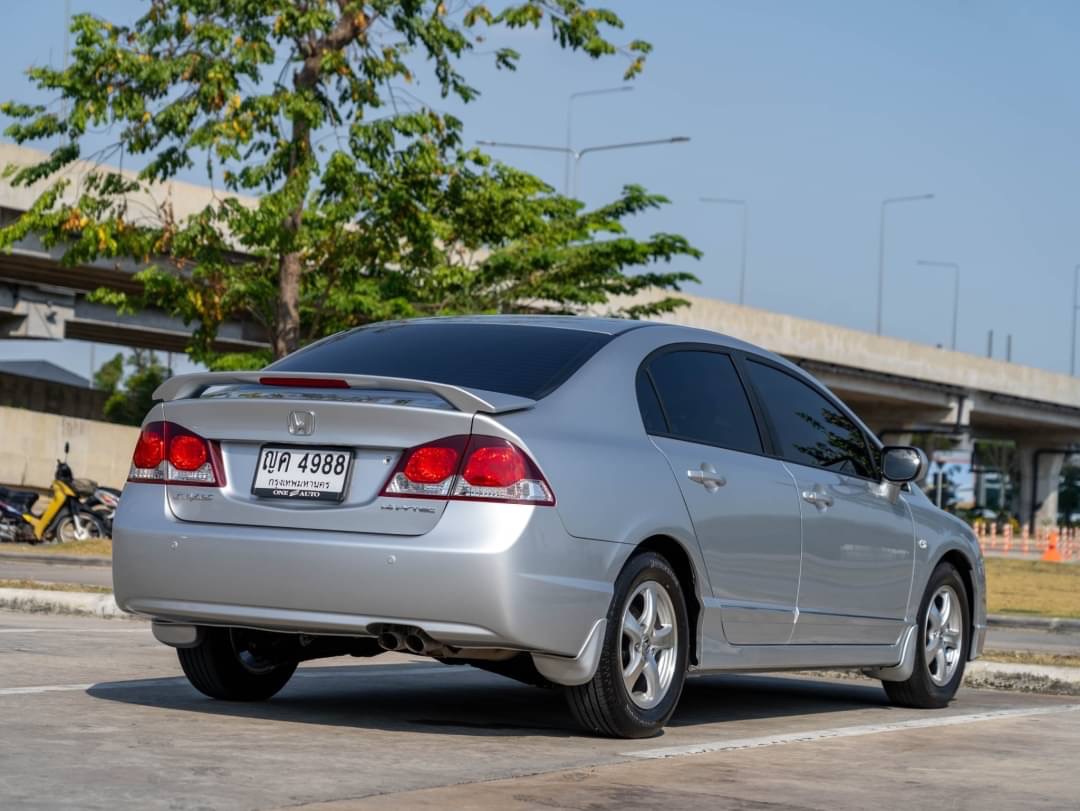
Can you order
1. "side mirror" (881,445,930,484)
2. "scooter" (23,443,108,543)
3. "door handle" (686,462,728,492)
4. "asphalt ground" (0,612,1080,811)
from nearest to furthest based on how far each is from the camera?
1. "asphalt ground" (0,612,1080,811)
2. "door handle" (686,462,728,492)
3. "side mirror" (881,445,930,484)
4. "scooter" (23,443,108,543)

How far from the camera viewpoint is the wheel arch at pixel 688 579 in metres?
6.86

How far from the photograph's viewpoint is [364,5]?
23.7m

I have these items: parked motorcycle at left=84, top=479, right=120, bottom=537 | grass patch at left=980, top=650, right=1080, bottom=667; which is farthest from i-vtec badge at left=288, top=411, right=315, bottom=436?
parked motorcycle at left=84, top=479, right=120, bottom=537

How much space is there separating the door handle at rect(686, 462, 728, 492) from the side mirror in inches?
62.7

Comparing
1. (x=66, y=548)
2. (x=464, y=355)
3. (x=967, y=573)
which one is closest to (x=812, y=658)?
(x=967, y=573)

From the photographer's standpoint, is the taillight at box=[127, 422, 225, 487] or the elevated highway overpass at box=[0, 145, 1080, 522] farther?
the elevated highway overpass at box=[0, 145, 1080, 522]

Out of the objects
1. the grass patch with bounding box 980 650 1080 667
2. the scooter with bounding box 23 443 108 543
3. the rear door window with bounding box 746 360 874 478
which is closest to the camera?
the rear door window with bounding box 746 360 874 478

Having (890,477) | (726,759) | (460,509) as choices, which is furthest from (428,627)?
(890,477)

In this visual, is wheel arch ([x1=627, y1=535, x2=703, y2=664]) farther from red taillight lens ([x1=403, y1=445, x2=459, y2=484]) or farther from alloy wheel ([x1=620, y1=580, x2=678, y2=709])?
red taillight lens ([x1=403, y1=445, x2=459, y2=484])

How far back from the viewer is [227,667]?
7250mm

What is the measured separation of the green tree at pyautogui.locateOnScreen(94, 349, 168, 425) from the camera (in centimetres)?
8541

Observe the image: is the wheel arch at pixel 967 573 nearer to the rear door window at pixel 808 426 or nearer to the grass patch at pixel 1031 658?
the rear door window at pixel 808 426

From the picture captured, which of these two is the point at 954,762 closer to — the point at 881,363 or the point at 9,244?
the point at 9,244

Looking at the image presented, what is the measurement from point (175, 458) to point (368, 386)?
83 cm
